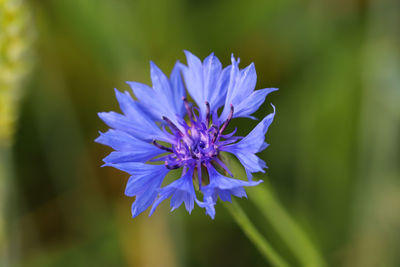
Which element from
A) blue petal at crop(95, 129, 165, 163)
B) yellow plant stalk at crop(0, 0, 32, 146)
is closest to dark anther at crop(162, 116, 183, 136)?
blue petal at crop(95, 129, 165, 163)

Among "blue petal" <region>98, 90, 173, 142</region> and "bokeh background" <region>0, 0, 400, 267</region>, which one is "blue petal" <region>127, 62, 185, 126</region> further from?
"bokeh background" <region>0, 0, 400, 267</region>

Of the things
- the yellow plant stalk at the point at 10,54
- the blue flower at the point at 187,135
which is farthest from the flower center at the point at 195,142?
the yellow plant stalk at the point at 10,54

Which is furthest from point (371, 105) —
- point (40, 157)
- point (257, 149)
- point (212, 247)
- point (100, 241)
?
point (40, 157)

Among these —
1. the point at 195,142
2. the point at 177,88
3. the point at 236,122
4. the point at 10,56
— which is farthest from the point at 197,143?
the point at 236,122

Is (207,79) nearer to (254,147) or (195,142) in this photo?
(195,142)

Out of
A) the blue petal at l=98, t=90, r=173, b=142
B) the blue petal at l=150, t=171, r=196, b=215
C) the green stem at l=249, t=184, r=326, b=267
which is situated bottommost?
the green stem at l=249, t=184, r=326, b=267

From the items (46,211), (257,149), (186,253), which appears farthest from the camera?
(46,211)

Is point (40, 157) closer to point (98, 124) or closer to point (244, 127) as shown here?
point (98, 124)
